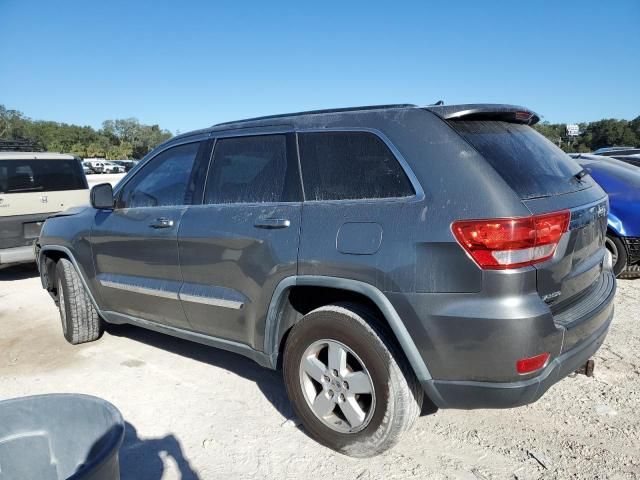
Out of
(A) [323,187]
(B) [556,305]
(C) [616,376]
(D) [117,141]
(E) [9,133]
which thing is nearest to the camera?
(B) [556,305]

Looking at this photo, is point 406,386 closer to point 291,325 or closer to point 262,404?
Result: point 291,325

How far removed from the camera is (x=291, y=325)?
2982 millimetres

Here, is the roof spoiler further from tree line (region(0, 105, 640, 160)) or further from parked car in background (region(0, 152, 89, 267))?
tree line (region(0, 105, 640, 160))

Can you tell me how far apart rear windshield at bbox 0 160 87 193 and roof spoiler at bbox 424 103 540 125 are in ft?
21.3

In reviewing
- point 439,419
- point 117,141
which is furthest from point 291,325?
point 117,141

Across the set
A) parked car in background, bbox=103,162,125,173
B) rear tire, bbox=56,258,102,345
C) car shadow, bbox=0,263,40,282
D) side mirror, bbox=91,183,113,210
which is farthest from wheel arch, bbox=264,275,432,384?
parked car in background, bbox=103,162,125,173

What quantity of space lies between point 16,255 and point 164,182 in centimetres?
424

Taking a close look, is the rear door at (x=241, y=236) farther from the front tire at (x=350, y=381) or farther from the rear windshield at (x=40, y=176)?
the rear windshield at (x=40, y=176)

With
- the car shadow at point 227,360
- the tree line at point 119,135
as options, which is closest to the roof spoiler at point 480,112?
the car shadow at point 227,360

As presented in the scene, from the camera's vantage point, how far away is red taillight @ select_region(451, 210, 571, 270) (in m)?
2.17

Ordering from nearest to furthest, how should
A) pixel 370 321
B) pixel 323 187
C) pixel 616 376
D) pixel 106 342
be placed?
pixel 370 321, pixel 323 187, pixel 616 376, pixel 106 342

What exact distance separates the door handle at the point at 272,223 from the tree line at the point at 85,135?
63.7 m

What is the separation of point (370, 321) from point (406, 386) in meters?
0.36

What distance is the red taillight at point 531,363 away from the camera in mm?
2203
